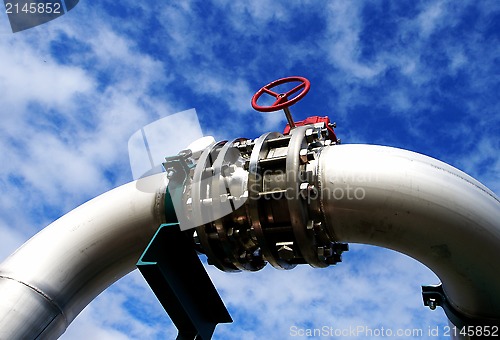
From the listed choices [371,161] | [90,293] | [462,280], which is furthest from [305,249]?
[90,293]

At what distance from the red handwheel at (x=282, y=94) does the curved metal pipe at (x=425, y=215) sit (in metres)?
0.63

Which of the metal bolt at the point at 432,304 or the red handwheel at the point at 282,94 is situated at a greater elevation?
the red handwheel at the point at 282,94

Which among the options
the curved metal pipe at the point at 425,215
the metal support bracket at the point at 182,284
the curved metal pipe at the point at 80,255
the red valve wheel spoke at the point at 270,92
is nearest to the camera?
the curved metal pipe at the point at 425,215

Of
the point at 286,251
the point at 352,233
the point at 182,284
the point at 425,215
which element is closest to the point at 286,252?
the point at 286,251

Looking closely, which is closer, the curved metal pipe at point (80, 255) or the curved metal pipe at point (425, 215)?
the curved metal pipe at point (425, 215)

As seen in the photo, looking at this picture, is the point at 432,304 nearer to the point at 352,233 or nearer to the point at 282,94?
the point at 352,233

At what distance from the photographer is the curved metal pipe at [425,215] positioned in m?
2.93

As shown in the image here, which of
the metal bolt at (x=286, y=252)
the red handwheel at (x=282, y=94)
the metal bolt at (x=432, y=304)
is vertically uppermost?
the red handwheel at (x=282, y=94)

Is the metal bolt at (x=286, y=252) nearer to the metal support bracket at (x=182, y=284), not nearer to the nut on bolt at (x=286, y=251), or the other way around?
the nut on bolt at (x=286, y=251)

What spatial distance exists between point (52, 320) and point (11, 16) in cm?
284

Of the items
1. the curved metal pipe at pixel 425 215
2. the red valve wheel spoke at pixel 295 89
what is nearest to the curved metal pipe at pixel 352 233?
the curved metal pipe at pixel 425 215

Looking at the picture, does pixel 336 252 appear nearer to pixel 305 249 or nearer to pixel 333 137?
pixel 305 249

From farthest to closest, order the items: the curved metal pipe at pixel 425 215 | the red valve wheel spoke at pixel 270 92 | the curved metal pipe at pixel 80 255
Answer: the red valve wheel spoke at pixel 270 92
the curved metal pipe at pixel 80 255
the curved metal pipe at pixel 425 215

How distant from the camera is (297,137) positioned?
3.38 meters
